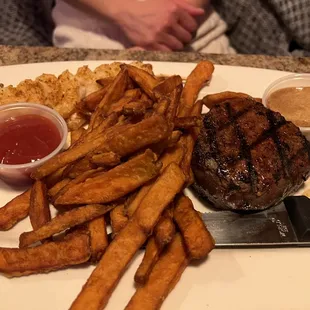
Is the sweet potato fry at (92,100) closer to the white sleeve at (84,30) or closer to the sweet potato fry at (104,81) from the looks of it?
the sweet potato fry at (104,81)

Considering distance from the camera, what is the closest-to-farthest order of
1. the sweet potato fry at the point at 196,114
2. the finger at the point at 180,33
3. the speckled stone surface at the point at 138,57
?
the sweet potato fry at the point at 196,114 < the speckled stone surface at the point at 138,57 < the finger at the point at 180,33

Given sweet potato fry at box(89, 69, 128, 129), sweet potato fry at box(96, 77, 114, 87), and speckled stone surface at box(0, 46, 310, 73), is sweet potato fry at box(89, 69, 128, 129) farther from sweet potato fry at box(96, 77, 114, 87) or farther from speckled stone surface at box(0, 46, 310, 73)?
speckled stone surface at box(0, 46, 310, 73)

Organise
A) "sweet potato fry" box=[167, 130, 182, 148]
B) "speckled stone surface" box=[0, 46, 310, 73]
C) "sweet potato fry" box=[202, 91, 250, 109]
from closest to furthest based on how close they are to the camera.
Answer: "sweet potato fry" box=[167, 130, 182, 148], "sweet potato fry" box=[202, 91, 250, 109], "speckled stone surface" box=[0, 46, 310, 73]

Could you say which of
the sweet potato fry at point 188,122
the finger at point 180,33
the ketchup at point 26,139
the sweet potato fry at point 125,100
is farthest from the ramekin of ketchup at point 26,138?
the finger at point 180,33

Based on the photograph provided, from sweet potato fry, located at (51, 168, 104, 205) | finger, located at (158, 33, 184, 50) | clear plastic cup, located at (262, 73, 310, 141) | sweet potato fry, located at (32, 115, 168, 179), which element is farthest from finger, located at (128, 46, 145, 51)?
sweet potato fry, located at (51, 168, 104, 205)

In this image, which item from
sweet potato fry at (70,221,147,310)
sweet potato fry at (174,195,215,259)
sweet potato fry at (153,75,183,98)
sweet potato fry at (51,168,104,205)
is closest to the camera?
sweet potato fry at (70,221,147,310)

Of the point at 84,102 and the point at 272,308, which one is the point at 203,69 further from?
the point at 272,308
